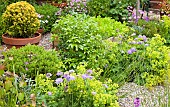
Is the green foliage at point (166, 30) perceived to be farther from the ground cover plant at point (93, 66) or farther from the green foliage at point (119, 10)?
the green foliage at point (119, 10)

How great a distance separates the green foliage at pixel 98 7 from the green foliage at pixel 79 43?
2018 mm

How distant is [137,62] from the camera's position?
183 inches

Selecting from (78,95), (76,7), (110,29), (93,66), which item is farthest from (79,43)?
(76,7)

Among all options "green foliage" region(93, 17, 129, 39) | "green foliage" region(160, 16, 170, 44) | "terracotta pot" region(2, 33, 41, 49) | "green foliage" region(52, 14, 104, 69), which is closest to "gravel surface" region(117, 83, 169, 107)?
"green foliage" region(52, 14, 104, 69)

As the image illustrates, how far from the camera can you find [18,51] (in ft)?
14.2

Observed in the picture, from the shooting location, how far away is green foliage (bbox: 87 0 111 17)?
7.02 meters

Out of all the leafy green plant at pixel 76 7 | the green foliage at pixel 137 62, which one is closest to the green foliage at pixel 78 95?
the green foliage at pixel 137 62

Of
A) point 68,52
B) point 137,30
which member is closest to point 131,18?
point 137,30

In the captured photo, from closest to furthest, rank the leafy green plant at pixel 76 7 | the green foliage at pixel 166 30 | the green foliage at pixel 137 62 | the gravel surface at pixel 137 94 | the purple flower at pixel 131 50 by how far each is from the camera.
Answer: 1. the gravel surface at pixel 137 94
2. the green foliage at pixel 137 62
3. the purple flower at pixel 131 50
4. the green foliage at pixel 166 30
5. the leafy green plant at pixel 76 7

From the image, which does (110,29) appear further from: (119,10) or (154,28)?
(119,10)

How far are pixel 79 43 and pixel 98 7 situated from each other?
2.45 m

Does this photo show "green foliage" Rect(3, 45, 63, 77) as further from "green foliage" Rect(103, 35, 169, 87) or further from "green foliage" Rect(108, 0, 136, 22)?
"green foliage" Rect(108, 0, 136, 22)

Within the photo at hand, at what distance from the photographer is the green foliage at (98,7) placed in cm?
702

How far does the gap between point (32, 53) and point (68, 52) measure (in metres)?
0.62
